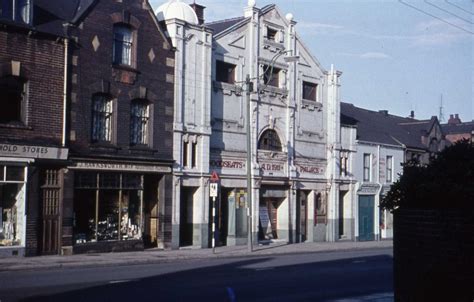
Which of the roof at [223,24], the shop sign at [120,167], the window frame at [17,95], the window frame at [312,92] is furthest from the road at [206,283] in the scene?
the window frame at [312,92]

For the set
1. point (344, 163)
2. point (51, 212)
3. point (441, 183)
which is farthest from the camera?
point (344, 163)

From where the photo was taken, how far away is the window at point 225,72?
1400 inches

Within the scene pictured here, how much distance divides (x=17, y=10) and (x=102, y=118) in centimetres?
560

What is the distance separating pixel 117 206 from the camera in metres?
29.4

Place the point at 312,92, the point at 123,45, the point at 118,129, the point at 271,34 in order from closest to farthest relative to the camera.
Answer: the point at 118,129 → the point at 123,45 → the point at 271,34 → the point at 312,92

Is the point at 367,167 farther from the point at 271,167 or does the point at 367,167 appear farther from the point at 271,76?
the point at 271,76

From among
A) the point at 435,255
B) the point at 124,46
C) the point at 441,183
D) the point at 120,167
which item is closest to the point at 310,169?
the point at 120,167

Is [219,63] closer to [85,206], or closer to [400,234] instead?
[85,206]

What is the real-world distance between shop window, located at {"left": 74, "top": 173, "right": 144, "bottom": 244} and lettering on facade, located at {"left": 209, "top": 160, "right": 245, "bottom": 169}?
517cm

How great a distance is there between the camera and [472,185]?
923cm

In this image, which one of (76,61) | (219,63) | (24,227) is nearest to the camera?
(24,227)

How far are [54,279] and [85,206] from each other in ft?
35.2

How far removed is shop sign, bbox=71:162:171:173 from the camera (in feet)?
90.4

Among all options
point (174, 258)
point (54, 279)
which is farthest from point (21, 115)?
point (54, 279)
